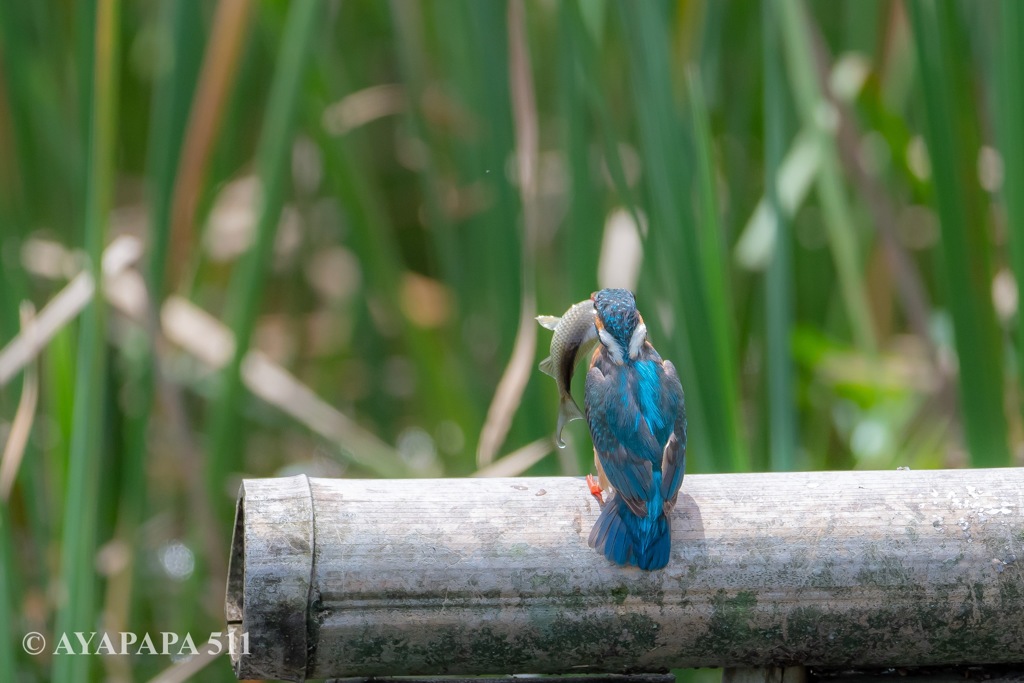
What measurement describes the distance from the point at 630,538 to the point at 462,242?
193cm

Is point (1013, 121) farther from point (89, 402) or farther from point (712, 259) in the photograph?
point (89, 402)

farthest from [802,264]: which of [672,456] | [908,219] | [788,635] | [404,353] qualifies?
[788,635]

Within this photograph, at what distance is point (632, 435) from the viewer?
1.29m

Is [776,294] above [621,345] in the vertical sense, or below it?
above

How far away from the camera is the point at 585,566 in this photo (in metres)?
1.00

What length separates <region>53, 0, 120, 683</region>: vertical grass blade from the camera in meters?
1.51

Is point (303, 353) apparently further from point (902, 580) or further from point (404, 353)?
point (902, 580)

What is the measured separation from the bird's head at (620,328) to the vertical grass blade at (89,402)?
76 centimetres

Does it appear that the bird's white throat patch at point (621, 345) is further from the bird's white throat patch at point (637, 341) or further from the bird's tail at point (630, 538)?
the bird's tail at point (630, 538)

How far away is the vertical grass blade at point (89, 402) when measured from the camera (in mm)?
1514

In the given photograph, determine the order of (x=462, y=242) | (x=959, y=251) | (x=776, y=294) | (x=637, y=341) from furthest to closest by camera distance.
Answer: (x=462, y=242), (x=776, y=294), (x=959, y=251), (x=637, y=341)

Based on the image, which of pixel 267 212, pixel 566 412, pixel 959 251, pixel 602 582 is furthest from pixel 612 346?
pixel 267 212

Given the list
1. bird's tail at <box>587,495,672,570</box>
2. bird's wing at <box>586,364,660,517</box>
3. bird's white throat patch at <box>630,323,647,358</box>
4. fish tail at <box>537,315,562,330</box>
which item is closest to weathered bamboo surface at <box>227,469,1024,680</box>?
bird's tail at <box>587,495,672,570</box>

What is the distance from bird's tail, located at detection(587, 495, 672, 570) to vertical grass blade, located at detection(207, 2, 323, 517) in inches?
46.9
